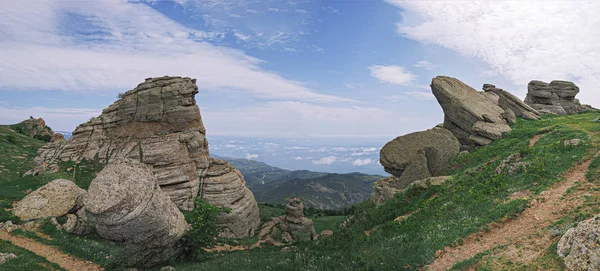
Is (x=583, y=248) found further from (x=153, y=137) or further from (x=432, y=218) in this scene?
(x=153, y=137)

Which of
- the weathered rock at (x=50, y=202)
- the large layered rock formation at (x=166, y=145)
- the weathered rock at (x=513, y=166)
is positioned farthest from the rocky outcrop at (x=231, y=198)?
the weathered rock at (x=513, y=166)

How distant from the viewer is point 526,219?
15281 millimetres

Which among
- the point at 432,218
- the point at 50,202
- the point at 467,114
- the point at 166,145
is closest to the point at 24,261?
the point at 50,202

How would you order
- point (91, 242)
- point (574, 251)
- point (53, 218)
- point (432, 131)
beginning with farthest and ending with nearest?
point (432, 131), point (53, 218), point (91, 242), point (574, 251)

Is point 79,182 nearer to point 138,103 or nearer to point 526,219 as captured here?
point 138,103

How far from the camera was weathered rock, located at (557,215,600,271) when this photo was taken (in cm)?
944

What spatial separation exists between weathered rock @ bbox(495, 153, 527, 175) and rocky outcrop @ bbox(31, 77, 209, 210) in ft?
154

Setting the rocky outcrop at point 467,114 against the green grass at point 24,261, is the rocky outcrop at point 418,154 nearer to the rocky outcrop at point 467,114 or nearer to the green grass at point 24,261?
the rocky outcrop at point 467,114

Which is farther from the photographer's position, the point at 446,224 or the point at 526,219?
the point at 446,224

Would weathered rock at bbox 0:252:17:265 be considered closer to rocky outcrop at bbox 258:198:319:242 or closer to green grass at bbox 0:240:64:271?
green grass at bbox 0:240:64:271

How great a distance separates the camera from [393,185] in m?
33.7

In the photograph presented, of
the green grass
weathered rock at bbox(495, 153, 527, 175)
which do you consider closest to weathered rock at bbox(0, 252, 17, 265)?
the green grass

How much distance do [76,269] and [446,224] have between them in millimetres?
25969

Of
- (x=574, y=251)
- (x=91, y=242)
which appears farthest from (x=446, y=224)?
(x=91, y=242)
